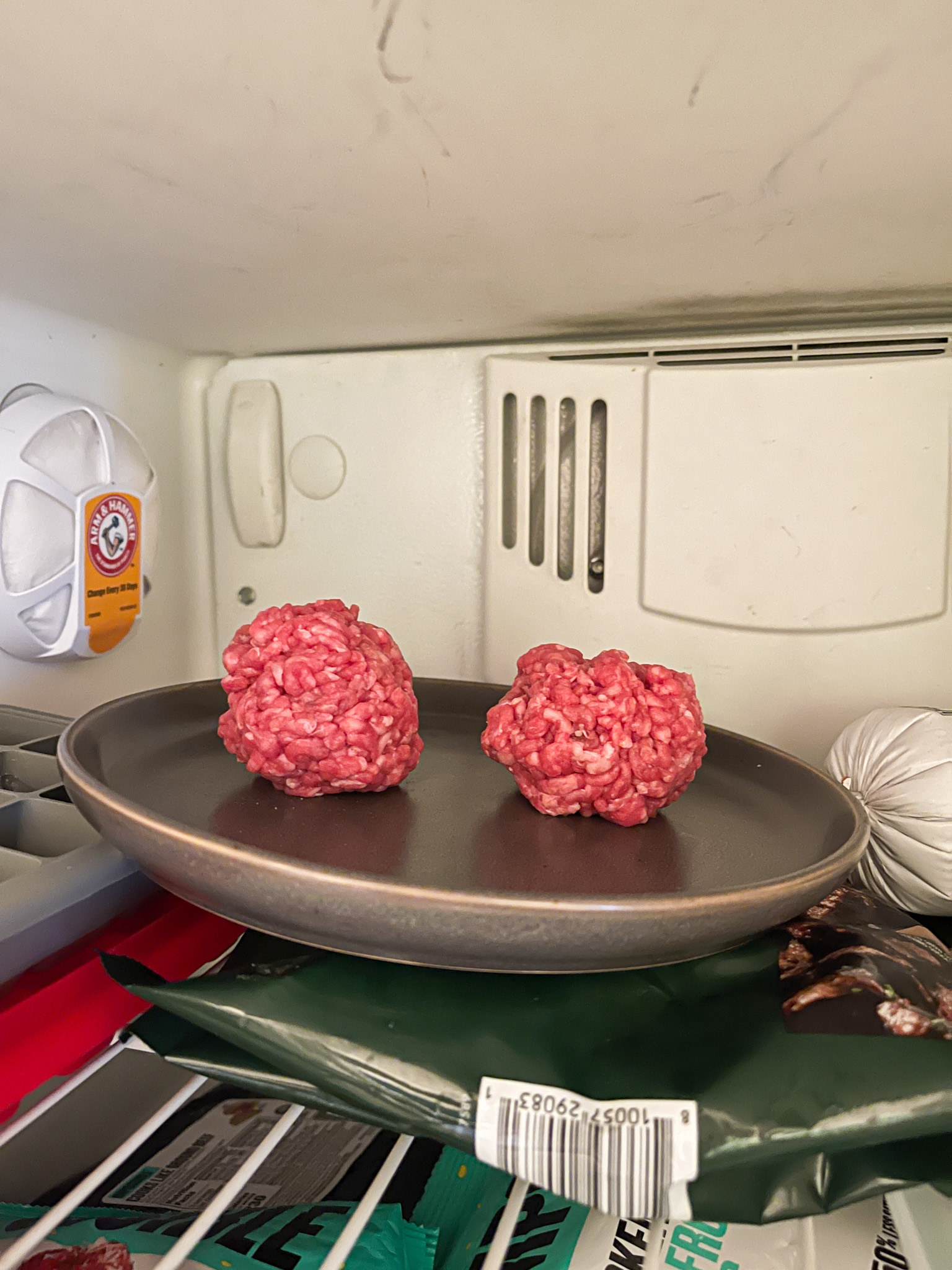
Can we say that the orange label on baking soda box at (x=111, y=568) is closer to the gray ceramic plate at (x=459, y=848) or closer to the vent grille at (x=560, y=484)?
the gray ceramic plate at (x=459, y=848)

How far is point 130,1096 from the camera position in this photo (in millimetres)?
792

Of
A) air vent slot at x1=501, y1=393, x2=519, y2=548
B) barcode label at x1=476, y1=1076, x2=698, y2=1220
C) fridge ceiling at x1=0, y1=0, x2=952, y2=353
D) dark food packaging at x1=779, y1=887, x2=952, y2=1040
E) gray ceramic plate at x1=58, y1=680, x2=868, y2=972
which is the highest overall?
fridge ceiling at x1=0, y1=0, x2=952, y2=353

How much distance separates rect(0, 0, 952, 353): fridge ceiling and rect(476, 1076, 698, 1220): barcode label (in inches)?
20.1

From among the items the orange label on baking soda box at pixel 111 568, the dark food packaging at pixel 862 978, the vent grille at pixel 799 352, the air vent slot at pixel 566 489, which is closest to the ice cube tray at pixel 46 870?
the orange label on baking soda box at pixel 111 568

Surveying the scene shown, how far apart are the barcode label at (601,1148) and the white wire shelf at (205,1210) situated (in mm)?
85

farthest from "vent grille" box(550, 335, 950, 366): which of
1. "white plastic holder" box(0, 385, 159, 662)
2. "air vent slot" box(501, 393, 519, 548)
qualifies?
"white plastic holder" box(0, 385, 159, 662)

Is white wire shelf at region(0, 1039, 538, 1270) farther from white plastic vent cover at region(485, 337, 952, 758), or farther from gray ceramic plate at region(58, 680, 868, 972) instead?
white plastic vent cover at region(485, 337, 952, 758)

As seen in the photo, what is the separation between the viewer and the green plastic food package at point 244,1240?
19.6 inches

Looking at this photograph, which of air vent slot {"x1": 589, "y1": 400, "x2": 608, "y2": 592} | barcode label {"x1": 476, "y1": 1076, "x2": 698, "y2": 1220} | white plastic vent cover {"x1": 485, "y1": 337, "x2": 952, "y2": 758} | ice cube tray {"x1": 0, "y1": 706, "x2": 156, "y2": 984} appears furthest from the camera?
air vent slot {"x1": 589, "y1": 400, "x2": 608, "y2": 592}

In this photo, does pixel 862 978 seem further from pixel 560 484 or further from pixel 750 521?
pixel 560 484

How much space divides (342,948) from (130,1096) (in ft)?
1.58

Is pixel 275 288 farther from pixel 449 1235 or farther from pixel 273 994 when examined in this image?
pixel 449 1235

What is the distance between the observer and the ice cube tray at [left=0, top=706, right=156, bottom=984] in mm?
511

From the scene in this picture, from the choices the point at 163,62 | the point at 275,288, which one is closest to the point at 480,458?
the point at 275,288
